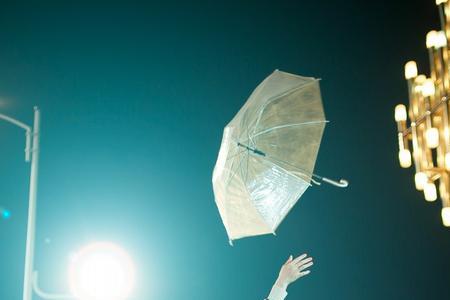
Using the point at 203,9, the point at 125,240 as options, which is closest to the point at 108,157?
the point at 125,240

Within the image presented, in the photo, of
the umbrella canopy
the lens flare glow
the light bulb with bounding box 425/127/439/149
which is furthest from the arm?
the lens flare glow

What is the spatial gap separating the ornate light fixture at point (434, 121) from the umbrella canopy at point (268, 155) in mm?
658

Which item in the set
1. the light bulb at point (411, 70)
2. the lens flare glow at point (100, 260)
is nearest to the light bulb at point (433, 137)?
the light bulb at point (411, 70)

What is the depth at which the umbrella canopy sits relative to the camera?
114 inches

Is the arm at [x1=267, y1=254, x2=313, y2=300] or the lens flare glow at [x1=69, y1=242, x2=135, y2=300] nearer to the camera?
the arm at [x1=267, y1=254, x2=313, y2=300]

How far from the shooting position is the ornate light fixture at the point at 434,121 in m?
2.09

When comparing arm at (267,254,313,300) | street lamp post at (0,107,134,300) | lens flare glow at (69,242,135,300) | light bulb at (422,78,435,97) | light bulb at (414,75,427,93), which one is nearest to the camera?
light bulb at (422,78,435,97)

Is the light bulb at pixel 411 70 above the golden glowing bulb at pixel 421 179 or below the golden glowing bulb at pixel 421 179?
above

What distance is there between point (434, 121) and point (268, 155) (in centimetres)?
101

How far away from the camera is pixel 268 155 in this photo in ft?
9.83

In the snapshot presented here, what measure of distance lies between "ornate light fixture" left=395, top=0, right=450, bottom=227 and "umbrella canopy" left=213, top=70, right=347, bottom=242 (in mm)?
658

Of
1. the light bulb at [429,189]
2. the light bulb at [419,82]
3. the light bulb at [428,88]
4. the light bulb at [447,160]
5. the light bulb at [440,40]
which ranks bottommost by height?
the light bulb at [429,189]

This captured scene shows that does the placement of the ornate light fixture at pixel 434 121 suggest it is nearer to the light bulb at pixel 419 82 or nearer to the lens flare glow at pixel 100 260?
the light bulb at pixel 419 82

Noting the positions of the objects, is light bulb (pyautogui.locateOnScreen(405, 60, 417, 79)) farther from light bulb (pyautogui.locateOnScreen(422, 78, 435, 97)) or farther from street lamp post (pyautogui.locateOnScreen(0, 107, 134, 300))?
street lamp post (pyautogui.locateOnScreen(0, 107, 134, 300))
